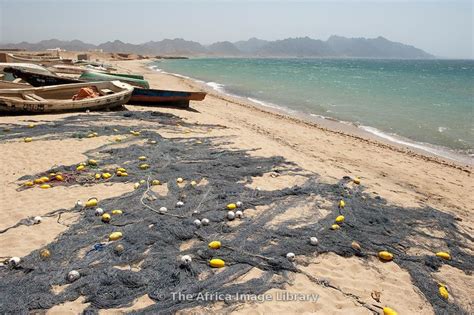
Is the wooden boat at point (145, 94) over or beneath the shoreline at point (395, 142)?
over

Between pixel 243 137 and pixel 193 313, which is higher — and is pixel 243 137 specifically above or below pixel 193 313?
above

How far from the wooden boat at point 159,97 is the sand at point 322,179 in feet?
1.83

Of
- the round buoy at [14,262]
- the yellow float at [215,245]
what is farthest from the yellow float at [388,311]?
the round buoy at [14,262]

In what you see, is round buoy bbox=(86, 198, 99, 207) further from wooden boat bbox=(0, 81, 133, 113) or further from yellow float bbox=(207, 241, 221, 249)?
wooden boat bbox=(0, 81, 133, 113)

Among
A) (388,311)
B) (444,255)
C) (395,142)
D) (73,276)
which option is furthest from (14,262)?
(395,142)

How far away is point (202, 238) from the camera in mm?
4805

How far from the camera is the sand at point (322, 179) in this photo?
12.9 feet

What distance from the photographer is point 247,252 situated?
4.54 meters

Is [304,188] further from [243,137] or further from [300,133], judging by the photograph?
[300,133]

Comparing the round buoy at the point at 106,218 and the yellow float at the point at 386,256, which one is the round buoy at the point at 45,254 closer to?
the round buoy at the point at 106,218

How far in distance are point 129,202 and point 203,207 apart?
1310 millimetres

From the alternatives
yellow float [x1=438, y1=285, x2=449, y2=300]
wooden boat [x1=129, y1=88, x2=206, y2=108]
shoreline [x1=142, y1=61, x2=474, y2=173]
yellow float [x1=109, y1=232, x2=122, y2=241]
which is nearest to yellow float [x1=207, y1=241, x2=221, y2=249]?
yellow float [x1=109, y1=232, x2=122, y2=241]

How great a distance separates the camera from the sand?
12.9ft

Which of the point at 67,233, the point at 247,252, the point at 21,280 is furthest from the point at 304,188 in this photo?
the point at 21,280
